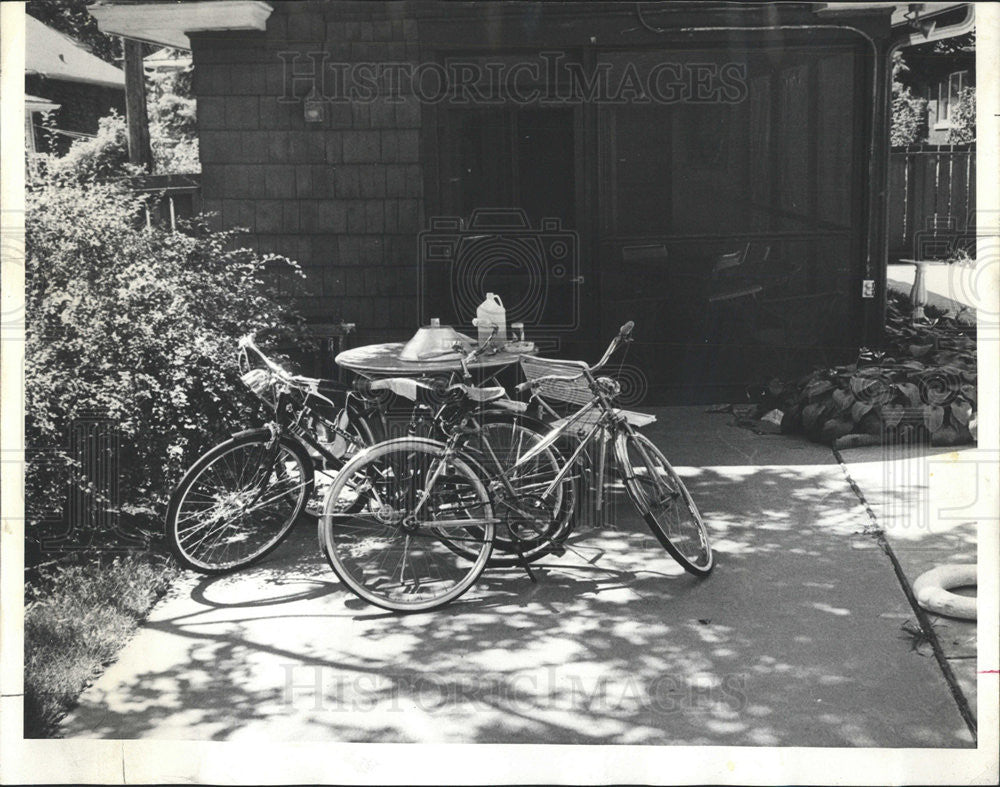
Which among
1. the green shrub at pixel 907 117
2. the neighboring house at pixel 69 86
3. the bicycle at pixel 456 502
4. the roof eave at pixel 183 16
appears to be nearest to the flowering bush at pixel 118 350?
the bicycle at pixel 456 502

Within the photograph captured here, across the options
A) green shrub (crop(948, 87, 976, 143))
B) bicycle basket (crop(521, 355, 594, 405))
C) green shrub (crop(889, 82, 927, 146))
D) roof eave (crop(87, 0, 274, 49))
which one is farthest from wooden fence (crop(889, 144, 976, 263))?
bicycle basket (crop(521, 355, 594, 405))

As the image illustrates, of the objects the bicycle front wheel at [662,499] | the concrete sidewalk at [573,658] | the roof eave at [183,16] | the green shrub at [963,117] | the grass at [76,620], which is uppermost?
the roof eave at [183,16]

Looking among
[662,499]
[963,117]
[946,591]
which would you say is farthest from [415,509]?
[963,117]

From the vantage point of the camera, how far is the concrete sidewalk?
429 centimetres

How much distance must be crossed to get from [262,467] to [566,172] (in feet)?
13.8

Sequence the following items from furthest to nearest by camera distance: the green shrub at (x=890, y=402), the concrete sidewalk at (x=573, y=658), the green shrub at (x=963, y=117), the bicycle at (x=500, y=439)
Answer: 1. the green shrub at (x=963, y=117)
2. the green shrub at (x=890, y=402)
3. the bicycle at (x=500, y=439)
4. the concrete sidewalk at (x=573, y=658)

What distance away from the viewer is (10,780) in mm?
4109

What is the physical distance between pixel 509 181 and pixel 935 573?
4.85 metres

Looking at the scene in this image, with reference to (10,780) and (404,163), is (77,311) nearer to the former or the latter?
(10,780)

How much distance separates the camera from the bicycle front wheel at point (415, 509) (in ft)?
17.1

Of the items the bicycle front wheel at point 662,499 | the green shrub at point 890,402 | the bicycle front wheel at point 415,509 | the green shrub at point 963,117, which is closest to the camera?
the bicycle front wheel at point 415,509

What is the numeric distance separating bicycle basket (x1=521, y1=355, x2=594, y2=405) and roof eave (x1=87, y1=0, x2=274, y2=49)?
13.7 feet

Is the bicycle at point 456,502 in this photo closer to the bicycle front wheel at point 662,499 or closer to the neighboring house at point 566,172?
the bicycle front wheel at point 662,499

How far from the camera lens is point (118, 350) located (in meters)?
6.07
